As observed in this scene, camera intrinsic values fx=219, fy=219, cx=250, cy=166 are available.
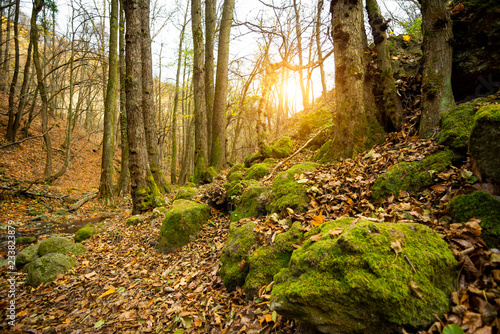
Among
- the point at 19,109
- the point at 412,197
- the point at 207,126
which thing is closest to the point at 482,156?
the point at 412,197

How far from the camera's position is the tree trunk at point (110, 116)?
11039 mm

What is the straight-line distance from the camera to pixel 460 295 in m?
1.59

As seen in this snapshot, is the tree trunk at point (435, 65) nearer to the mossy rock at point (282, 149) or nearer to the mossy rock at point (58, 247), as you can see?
the mossy rock at point (282, 149)

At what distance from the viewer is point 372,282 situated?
5.33 ft

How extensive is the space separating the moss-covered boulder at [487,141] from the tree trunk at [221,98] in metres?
8.25

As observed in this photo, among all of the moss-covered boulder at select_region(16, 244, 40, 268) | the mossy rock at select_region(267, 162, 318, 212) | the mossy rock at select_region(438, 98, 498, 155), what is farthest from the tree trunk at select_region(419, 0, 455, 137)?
the moss-covered boulder at select_region(16, 244, 40, 268)

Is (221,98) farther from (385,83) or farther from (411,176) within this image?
(411,176)

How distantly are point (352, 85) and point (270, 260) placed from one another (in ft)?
13.4

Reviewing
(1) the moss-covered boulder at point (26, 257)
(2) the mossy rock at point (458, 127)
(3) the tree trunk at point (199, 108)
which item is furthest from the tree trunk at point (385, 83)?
(1) the moss-covered boulder at point (26, 257)

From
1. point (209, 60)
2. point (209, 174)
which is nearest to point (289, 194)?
point (209, 174)

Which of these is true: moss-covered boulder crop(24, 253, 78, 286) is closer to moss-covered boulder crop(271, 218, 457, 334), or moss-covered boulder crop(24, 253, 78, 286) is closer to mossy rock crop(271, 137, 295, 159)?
moss-covered boulder crop(271, 218, 457, 334)

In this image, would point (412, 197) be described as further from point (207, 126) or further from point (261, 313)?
point (207, 126)

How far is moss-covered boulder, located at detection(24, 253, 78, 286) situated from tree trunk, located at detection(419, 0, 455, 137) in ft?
25.7

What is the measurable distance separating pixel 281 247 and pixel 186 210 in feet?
10.0
